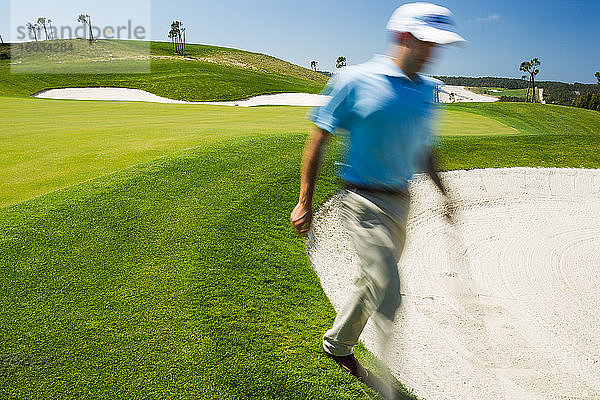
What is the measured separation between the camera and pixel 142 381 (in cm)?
302

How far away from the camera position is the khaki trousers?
2.92 m

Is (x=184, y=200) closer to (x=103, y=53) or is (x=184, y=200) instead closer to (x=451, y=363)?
(x=451, y=363)

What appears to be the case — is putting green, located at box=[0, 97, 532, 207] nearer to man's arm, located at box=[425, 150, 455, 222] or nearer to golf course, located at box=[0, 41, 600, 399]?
golf course, located at box=[0, 41, 600, 399]

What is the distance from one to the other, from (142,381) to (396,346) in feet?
7.90

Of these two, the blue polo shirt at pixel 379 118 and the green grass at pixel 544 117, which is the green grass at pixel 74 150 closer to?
the blue polo shirt at pixel 379 118

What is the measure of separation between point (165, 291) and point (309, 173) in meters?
1.99

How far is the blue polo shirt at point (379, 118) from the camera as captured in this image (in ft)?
8.89

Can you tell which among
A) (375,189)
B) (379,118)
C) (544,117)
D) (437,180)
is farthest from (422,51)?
(544,117)

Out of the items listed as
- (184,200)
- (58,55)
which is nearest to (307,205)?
(184,200)

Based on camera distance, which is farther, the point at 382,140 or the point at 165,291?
the point at 165,291

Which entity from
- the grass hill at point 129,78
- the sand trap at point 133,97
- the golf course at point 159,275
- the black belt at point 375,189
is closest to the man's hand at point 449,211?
the black belt at point 375,189

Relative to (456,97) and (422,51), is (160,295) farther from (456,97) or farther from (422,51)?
(456,97)

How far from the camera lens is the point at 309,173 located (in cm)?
292

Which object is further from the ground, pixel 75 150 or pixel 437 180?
pixel 437 180
